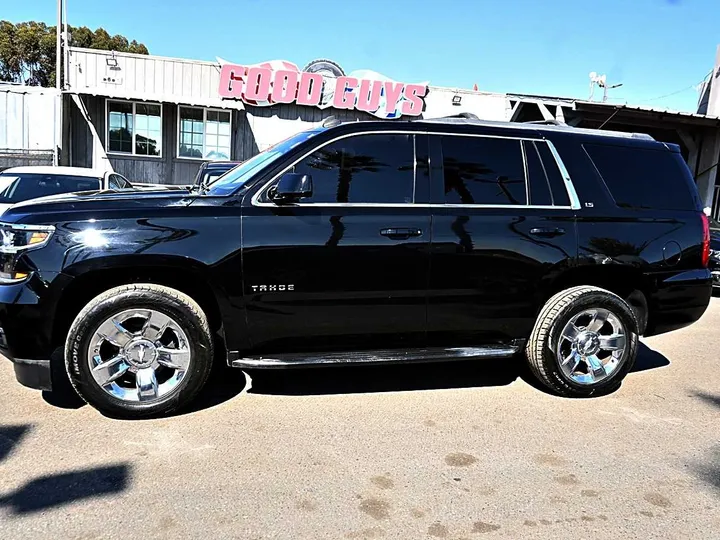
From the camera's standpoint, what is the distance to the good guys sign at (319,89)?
17.6 m

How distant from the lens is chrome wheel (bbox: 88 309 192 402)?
12.0 ft

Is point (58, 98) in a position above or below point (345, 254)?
above

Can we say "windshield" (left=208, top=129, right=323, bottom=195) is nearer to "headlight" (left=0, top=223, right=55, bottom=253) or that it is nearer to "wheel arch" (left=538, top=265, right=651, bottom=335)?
"headlight" (left=0, top=223, right=55, bottom=253)

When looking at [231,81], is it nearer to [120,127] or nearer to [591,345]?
[120,127]

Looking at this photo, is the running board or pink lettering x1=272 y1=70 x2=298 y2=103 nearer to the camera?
the running board

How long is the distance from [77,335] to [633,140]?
4316 mm

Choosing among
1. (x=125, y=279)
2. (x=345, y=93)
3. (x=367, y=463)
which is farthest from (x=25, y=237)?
(x=345, y=93)

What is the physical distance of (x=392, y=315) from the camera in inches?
158

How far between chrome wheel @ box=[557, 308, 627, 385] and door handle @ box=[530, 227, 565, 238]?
64cm

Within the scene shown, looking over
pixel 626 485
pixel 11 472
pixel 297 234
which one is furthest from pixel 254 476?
pixel 626 485

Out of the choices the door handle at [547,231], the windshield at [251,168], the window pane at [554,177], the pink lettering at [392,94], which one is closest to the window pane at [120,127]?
the pink lettering at [392,94]

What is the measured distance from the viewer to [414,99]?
18.7 metres

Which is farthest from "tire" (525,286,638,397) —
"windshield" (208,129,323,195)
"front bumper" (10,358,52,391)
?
"front bumper" (10,358,52,391)

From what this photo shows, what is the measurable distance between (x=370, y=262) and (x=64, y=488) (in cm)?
216
